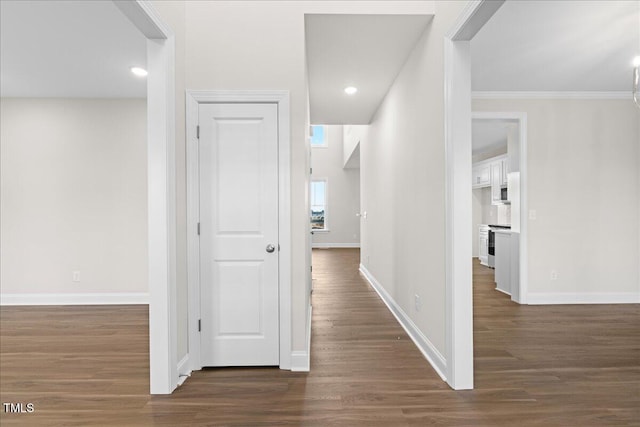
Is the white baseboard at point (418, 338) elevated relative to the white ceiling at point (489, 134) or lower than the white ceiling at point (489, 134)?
lower

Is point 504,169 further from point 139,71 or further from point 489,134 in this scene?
point 139,71

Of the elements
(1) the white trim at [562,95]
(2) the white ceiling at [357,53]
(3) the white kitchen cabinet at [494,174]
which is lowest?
(3) the white kitchen cabinet at [494,174]

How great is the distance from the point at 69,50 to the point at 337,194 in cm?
944

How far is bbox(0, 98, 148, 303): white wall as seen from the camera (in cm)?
450

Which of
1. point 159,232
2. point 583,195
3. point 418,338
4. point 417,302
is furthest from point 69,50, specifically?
point 583,195

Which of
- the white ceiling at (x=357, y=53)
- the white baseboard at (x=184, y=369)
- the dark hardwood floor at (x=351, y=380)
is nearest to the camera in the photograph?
the dark hardwood floor at (x=351, y=380)

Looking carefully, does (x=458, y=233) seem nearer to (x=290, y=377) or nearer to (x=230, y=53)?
(x=290, y=377)

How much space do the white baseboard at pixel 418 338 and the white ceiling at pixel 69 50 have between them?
3627 millimetres

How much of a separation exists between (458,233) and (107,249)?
14.5 feet

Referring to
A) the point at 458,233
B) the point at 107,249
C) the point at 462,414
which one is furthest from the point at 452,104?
the point at 107,249

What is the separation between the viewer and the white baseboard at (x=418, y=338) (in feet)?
8.24

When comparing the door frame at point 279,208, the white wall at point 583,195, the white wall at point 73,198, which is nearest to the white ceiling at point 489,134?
the white wall at point 583,195

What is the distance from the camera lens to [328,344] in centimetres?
309

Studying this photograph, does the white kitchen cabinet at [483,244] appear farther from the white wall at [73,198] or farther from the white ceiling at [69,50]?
the white ceiling at [69,50]
